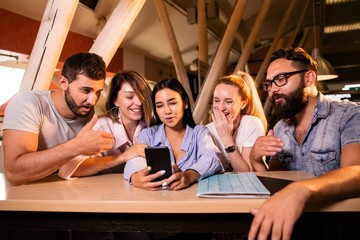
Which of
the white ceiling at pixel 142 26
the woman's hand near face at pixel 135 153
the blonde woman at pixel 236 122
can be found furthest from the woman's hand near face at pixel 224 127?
the white ceiling at pixel 142 26

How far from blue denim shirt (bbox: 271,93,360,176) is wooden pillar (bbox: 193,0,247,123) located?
1.60m

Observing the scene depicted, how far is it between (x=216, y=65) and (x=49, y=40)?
5.94ft

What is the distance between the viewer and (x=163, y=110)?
1685 mm

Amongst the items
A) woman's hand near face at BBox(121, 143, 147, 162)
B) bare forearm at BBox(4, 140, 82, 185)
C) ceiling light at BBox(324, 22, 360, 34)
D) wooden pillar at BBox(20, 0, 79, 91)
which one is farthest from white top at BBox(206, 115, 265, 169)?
ceiling light at BBox(324, 22, 360, 34)

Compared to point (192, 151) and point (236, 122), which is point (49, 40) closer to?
point (192, 151)

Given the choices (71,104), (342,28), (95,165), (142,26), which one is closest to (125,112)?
(71,104)

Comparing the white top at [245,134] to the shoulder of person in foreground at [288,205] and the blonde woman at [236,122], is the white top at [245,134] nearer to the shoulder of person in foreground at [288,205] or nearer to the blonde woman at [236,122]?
the blonde woman at [236,122]

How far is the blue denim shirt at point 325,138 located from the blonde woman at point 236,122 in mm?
268

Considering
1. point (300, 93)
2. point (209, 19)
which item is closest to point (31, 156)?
point (300, 93)

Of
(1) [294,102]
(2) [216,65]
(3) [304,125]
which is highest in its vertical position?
(2) [216,65]

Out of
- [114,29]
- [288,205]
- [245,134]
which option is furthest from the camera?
[114,29]

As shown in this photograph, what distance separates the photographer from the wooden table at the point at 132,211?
987mm

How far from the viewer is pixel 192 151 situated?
5.27 feet

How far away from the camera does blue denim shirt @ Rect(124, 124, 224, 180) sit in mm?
1373
